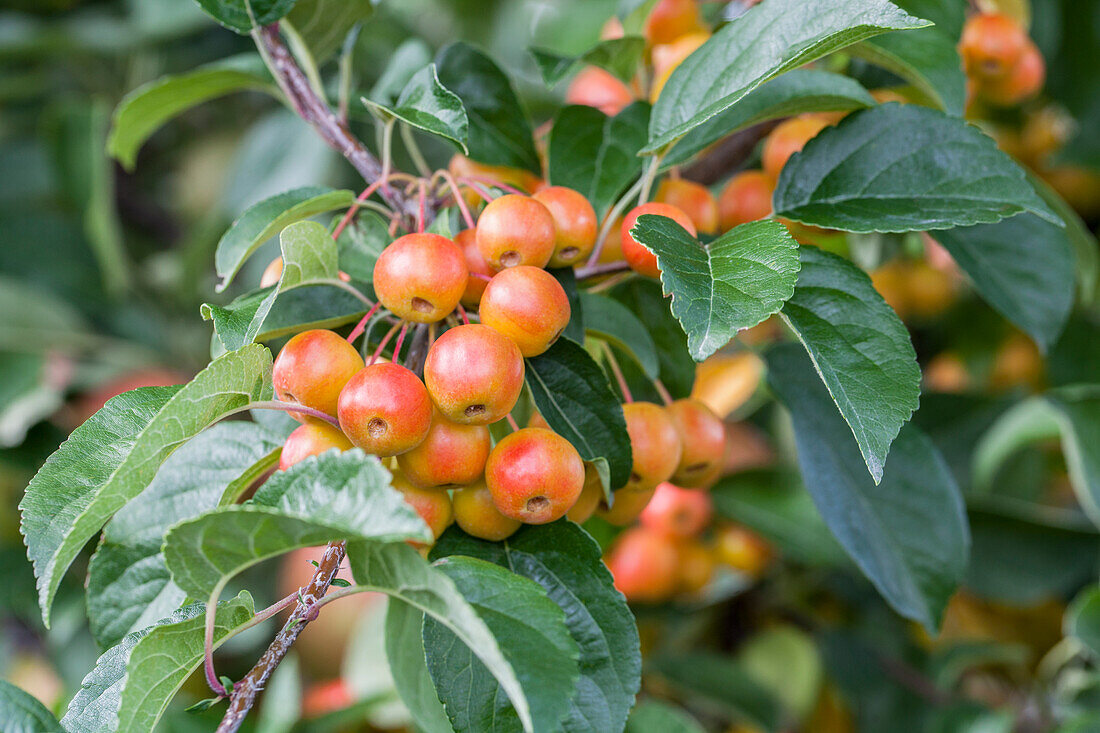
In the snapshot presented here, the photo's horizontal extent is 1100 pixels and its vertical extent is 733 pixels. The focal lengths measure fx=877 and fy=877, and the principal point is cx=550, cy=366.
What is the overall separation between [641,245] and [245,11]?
0.29 meters

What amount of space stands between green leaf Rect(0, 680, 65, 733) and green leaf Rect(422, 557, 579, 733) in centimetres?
19

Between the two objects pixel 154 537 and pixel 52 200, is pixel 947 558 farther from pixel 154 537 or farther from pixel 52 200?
pixel 52 200

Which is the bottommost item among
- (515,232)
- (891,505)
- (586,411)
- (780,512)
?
(780,512)

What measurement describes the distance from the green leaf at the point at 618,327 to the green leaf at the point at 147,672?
25cm

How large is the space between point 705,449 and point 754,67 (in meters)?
0.23

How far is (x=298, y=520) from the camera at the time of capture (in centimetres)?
34

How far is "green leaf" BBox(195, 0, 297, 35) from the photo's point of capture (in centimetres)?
53

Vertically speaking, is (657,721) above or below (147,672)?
below

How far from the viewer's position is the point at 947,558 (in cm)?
63

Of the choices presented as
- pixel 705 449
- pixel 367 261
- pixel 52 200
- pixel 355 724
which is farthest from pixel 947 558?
pixel 52 200

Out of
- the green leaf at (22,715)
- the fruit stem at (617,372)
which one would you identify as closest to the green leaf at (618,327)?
the fruit stem at (617,372)

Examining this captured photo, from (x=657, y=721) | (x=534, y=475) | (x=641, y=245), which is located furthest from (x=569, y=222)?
(x=657, y=721)

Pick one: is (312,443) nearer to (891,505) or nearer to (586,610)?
(586,610)

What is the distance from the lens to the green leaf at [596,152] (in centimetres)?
57
